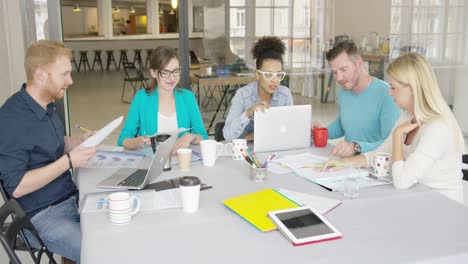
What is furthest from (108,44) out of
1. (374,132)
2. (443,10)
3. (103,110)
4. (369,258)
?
(369,258)

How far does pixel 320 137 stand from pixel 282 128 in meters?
0.25

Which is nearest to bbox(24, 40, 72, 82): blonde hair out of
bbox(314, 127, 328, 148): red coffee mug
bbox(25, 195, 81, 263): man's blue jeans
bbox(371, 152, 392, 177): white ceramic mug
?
bbox(25, 195, 81, 263): man's blue jeans

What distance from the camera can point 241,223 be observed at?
5.21 ft

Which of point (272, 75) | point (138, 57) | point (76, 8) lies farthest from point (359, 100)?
point (76, 8)

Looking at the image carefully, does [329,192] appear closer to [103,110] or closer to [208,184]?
[208,184]

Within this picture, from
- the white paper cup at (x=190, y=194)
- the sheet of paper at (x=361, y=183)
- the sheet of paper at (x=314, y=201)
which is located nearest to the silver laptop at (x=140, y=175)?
the white paper cup at (x=190, y=194)

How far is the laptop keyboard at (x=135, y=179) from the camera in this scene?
1.97 meters

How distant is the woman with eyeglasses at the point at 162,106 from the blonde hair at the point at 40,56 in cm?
74

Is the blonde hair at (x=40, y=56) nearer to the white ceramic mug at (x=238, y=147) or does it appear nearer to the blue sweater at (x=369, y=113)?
the white ceramic mug at (x=238, y=147)

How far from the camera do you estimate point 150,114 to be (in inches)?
113

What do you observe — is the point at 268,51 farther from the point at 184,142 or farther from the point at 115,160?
the point at 115,160

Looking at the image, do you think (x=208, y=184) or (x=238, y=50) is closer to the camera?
(x=208, y=184)

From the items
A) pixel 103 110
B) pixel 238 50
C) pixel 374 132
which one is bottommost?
pixel 103 110

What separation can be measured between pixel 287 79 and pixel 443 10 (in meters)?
2.21
